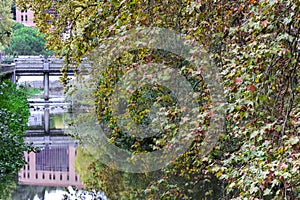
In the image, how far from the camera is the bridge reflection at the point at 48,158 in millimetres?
11754

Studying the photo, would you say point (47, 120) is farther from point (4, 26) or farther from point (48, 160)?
point (4, 26)

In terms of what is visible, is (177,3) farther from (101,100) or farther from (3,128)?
(3,128)

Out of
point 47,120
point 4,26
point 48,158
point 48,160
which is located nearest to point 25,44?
point 4,26

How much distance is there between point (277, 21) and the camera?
3.11 metres

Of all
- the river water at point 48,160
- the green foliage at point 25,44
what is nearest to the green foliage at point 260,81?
the river water at point 48,160

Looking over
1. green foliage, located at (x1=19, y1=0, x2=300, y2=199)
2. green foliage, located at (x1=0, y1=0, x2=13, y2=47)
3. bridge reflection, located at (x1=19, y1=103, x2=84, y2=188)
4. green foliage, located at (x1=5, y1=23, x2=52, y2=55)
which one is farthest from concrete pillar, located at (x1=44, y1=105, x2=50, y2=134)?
green foliage, located at (x1=5, y1=23, x2=52, y2=55)

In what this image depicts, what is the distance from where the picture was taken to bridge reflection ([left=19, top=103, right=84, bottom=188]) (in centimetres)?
1175

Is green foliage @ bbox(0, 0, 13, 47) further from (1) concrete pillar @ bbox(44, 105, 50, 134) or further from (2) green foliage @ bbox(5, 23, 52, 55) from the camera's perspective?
(2) green foliage @ bbox(5, 23, 52, 55)

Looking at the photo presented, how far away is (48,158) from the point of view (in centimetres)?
1564

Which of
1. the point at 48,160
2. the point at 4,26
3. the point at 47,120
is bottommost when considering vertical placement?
the point at 48,160

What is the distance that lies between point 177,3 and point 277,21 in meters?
2.47

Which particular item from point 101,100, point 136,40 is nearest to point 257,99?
point 136,40

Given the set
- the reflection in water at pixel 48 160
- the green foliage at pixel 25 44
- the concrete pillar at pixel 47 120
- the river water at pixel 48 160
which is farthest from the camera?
the green foliage at pixel 25 44

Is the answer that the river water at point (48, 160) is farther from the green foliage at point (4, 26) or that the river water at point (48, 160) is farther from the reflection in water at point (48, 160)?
the green foliage at point (4, 26)
